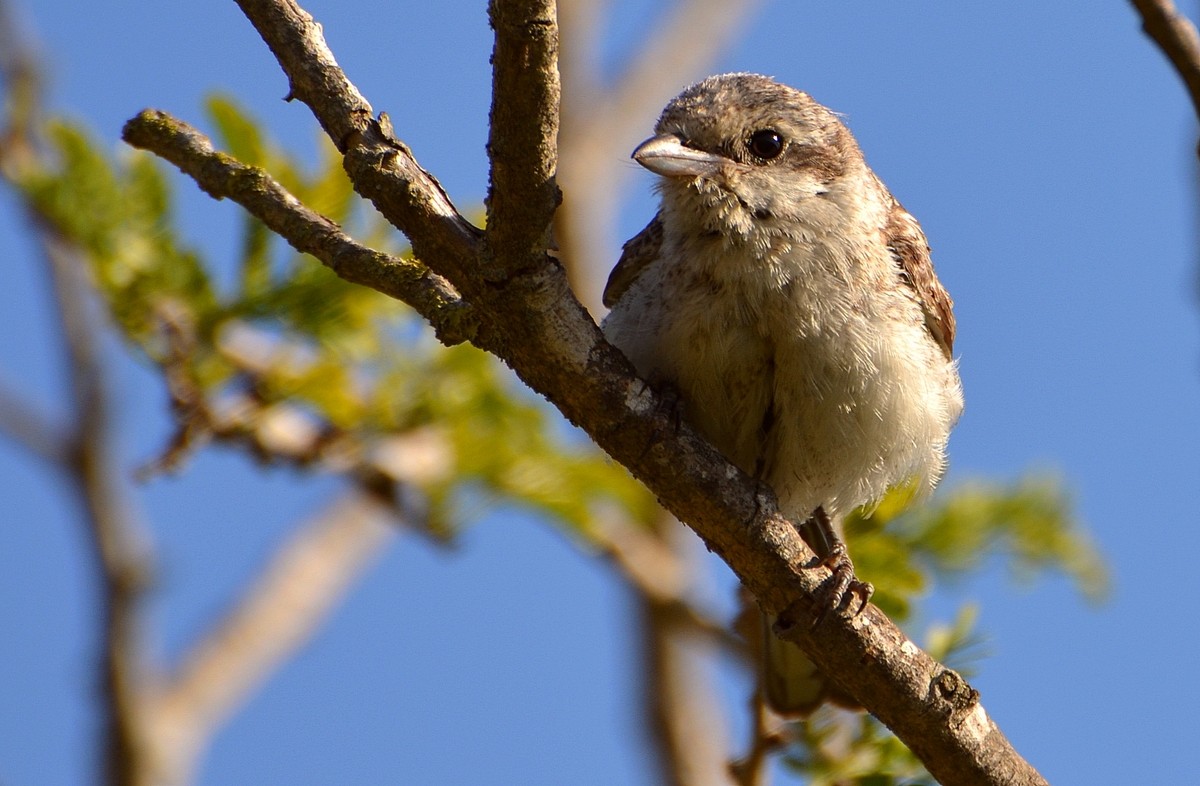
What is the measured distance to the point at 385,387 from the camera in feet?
15.2

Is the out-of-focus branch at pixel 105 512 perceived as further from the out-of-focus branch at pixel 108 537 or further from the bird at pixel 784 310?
the bird at pixel 784 310

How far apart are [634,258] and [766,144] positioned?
0.57 metres

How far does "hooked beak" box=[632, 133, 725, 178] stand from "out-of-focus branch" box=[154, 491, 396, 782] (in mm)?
1513

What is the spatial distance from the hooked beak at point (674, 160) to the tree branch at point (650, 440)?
0.97 m

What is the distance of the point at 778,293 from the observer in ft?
12.8

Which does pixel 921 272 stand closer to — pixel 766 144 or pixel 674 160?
pixel 766 144

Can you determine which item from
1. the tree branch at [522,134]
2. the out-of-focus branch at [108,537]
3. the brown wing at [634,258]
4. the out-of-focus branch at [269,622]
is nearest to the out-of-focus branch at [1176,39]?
the tree branch at [522,134]

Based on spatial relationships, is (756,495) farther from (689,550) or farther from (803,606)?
(689,550)

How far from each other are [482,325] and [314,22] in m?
0.75

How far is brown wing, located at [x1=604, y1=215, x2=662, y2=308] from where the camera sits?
4.45m

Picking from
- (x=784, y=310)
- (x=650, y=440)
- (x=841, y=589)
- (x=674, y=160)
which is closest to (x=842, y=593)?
(x=841, y=589)

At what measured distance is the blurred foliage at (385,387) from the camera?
3.97 meters

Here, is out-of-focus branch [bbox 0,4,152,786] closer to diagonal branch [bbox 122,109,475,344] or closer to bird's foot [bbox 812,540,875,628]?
diagonal branch [bbox 122,109,475,344]

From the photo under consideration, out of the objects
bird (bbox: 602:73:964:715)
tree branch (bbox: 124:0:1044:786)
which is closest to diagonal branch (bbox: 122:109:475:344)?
tree branch (bbox: 124:0:1044:786)
